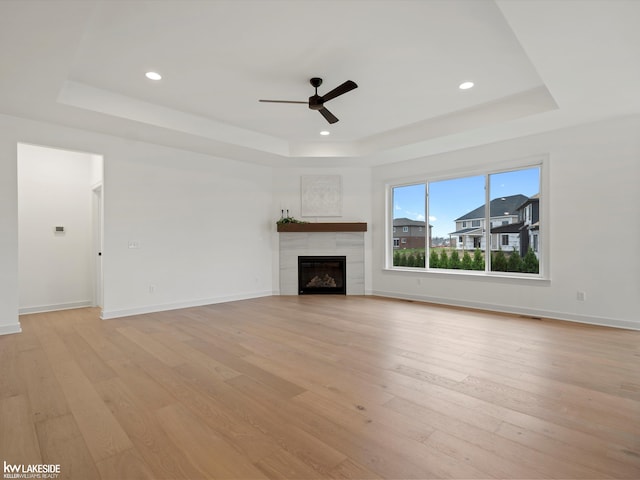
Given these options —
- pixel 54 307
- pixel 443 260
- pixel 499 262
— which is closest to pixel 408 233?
pixel 443 260

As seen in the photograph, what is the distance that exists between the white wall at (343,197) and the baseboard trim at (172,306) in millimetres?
713

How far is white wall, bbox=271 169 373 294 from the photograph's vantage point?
6895 millimetres

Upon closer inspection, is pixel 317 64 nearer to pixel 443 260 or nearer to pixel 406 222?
pixel 406 222

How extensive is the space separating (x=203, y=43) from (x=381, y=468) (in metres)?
3.58

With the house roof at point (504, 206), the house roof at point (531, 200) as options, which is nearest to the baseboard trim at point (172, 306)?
the house roof at point (504, 206)

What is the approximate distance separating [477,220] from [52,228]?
7.37m

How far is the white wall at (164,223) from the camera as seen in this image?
161 inches

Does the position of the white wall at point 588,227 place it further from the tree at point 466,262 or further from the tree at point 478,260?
the tree at point 466,262

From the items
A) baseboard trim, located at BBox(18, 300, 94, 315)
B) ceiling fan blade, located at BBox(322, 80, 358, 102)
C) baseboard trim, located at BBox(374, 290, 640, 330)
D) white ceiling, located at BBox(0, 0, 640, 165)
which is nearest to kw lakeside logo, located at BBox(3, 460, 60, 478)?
white ceiling, located at BBox(0, 0, 640, 165)

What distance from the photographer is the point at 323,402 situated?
2.26m

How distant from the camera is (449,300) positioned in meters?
5.79

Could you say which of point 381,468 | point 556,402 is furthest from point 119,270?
point 556,402

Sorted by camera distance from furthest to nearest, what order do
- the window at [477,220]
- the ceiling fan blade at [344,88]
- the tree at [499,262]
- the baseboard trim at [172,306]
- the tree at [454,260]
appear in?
1. the tree at [454,260]
2. the tree at [499,262]
3. the window at [477,220]
4. the baseboard trim at [172,306]
5. the ceiling fan blade at [344,88]

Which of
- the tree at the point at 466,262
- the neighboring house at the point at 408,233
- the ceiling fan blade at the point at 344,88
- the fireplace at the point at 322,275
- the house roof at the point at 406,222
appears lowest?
the fireplace at the point at 322,275
